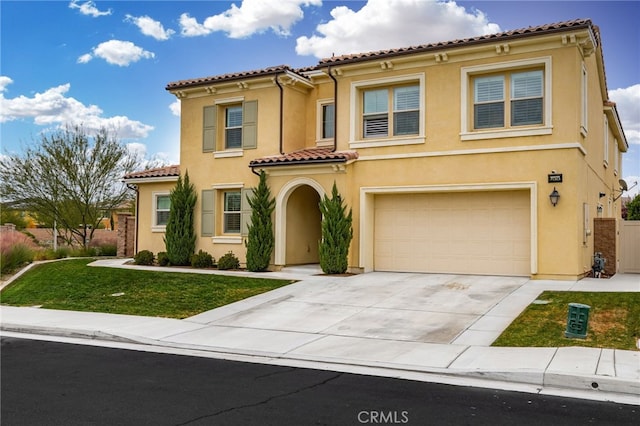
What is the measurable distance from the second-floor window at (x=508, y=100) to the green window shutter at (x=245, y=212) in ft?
25.9

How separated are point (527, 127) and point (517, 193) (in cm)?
181

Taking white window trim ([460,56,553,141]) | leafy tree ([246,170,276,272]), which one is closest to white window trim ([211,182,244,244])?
leafy tree ([246,170,276,272])

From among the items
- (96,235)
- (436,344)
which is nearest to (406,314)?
(436,344)

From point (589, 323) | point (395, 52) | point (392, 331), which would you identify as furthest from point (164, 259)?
point (589, 323)

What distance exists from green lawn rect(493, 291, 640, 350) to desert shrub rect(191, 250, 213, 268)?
37.9ft

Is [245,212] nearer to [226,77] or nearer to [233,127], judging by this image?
[233,127]

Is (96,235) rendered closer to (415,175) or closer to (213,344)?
(415,175)

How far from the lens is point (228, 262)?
20.3m

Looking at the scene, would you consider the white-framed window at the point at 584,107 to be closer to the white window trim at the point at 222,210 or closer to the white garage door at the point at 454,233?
the white garage door at the point at 454,233

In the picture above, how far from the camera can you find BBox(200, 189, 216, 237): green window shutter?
21.5 m

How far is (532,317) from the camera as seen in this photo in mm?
11680

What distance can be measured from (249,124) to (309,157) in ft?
11.1

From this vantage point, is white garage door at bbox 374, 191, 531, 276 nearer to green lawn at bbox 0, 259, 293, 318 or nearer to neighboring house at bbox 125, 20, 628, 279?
neighboring house at bbox 125, 20, 628, 279

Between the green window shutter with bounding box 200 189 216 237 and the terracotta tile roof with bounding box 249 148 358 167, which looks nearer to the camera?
the terracotta tile roof with bounding box 249 148 358 167
